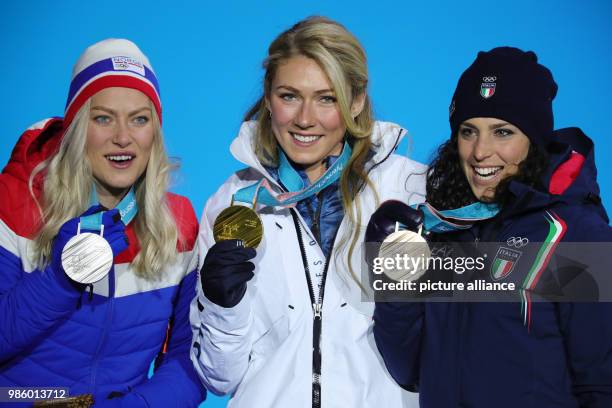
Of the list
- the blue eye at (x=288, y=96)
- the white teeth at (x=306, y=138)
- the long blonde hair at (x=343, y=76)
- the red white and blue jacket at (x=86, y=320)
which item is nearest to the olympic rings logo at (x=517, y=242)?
the long blonde hair at (x=343, y=76)

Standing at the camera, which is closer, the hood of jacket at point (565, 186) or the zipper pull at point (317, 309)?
the hood of jacket at point (565, 186)

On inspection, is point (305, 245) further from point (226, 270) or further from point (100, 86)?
point (100, 86)

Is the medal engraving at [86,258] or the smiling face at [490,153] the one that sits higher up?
the smiling face at [490,153]

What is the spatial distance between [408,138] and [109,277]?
42.1 inches

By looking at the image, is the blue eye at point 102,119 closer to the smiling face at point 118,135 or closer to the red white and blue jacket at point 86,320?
the smiling face at point 118,135

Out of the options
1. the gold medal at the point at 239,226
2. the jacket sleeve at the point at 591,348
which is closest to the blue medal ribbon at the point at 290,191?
the gold medal at the point at 239,226

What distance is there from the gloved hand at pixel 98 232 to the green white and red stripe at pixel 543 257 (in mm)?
1153

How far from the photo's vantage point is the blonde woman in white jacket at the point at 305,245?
83.1 inches

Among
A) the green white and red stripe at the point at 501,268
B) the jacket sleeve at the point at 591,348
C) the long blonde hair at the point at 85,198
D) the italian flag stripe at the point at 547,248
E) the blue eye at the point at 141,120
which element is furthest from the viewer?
the blue eye at the point at 141,120

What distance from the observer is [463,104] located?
2086 mm

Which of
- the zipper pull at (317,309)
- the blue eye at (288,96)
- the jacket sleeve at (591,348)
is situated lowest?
the jacket sleeve at (591,348)

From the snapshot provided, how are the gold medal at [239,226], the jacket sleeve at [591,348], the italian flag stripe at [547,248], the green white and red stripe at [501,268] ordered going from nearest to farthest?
the jacket sleeve at [591,348] → the italian flag stripe at [547,248] → the green white and red stripe at [501,268] → the gold medal at [239,226]

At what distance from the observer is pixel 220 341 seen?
2113mm

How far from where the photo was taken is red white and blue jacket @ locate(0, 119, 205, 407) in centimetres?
204
